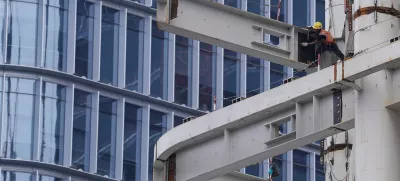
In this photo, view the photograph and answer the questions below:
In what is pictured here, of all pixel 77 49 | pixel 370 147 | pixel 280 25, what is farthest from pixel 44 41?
pixel 370 147

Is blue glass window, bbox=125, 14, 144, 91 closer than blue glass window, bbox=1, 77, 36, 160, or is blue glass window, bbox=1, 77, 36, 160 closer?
blue glass window, bbox=1, 77, 36, 160

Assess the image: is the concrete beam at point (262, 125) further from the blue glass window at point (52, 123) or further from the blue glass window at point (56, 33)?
the blue glass window at point (56, 33)

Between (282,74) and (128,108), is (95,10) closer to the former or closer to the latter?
(128,108)

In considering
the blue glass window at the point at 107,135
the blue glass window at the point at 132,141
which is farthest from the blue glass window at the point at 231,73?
the blue glass window at the point at 107,135

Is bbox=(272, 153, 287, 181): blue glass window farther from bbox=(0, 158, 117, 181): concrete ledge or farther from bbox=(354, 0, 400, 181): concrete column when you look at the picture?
bbox=(354, 0, 400, 181): concrete column

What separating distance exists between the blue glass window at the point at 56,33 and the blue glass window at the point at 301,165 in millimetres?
12138

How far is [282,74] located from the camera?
73.7 metres

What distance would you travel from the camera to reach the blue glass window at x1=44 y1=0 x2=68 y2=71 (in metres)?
65.1

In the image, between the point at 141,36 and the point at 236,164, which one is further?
the point at 141,36

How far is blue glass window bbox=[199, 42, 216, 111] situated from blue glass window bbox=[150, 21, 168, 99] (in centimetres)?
171

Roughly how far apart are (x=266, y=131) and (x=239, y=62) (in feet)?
126

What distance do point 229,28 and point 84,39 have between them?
31.4 m

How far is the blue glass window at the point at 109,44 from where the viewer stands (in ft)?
219

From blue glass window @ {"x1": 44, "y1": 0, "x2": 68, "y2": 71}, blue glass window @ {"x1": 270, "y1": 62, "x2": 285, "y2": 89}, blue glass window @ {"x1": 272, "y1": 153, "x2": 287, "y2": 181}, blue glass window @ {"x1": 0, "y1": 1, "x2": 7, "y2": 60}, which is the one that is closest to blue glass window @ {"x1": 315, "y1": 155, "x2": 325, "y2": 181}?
blue glass window @ {"x1": 272, "y1": 153, "x2": 287, "y2": 181}
